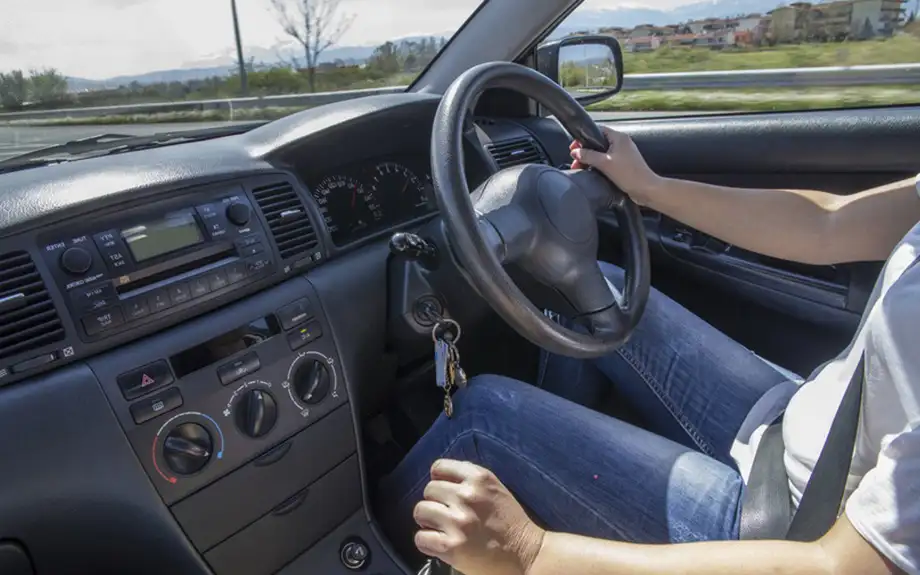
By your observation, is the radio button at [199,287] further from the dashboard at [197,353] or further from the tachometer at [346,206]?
the tachometer at [346,206]

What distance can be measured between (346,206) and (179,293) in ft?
1.71

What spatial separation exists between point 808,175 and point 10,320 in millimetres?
1927

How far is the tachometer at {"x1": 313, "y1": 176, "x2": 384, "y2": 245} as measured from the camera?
5.73ft

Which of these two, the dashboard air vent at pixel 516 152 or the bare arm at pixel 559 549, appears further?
the dashboard air vent at pixel 516 152

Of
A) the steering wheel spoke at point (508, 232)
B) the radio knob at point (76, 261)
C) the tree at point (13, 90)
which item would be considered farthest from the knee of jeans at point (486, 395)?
the tree at point (13, 90)

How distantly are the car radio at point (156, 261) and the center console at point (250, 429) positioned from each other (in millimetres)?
52

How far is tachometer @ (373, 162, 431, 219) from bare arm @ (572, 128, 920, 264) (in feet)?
1.68

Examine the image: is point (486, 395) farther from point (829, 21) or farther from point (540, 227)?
point (829, 21)

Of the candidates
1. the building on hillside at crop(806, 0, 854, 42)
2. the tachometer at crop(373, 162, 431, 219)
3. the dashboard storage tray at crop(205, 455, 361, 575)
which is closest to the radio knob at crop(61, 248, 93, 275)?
the dashboard storage tray at crop(205, 455, 361, 575)

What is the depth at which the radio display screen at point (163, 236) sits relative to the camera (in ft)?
4.47

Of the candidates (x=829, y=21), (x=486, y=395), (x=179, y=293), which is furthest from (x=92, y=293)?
(x=829, y=21)

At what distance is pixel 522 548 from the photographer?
3.43ft

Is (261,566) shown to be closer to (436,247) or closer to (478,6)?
(436,247)

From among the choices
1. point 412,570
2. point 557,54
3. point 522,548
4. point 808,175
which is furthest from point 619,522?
point 557,54
